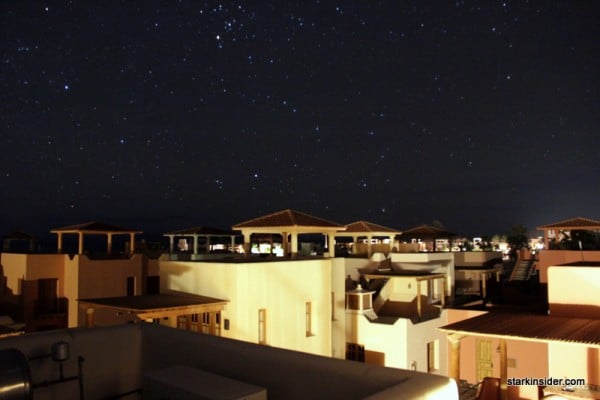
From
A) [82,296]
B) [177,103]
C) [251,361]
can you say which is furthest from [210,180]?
[251,361]

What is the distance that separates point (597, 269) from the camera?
11984 millimetres

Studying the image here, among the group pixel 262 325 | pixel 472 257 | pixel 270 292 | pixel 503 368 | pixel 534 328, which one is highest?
pixel 472 257

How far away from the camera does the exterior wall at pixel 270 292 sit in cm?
1320

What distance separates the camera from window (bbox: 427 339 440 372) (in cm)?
1884

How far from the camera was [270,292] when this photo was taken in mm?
14102

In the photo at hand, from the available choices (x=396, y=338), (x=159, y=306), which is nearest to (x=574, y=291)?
(x=396, y=338)

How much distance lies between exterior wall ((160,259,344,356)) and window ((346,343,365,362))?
223 centimetres

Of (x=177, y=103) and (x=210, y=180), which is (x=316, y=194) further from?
(x=177, y=103)

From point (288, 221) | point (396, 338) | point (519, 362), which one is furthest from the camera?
point (288, 221)

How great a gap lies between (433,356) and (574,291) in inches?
311

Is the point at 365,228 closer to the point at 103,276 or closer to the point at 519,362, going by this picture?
the point at 519,362

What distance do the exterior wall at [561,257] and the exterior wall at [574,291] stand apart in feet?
37.0

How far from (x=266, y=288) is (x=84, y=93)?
2637cm

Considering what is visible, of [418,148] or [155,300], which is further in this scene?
[418,148]
